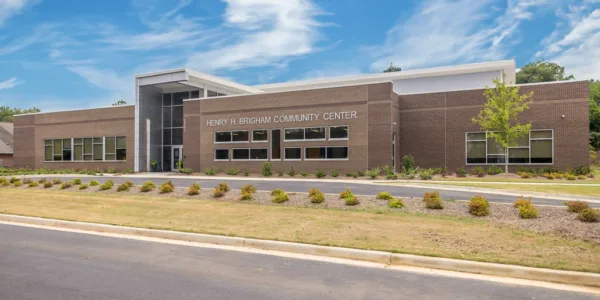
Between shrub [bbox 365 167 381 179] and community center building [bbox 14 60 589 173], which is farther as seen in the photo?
community center building [bbox 14 60 589 173]

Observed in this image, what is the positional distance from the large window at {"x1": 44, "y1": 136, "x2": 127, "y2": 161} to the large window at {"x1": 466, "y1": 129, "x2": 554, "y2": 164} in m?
29.3

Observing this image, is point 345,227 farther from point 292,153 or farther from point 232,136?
point 232,136

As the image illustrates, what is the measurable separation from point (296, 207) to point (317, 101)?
1890 cm

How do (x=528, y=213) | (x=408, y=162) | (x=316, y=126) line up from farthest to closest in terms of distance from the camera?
(x=316, y=126) → (x=408, y=162) → (x=528, y=213)

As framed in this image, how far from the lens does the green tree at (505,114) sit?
27406mm

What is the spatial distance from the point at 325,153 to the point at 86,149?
2473cm

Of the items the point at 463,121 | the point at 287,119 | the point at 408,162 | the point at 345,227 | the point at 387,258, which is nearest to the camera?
the point at 387,258

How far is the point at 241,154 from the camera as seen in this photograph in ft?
113

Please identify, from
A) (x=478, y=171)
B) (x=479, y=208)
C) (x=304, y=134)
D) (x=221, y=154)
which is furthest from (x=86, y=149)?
(x=479, y=208)

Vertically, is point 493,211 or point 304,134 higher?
point 304,134

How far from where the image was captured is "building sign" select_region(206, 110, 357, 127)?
30.5 m

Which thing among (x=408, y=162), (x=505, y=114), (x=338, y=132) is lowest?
(x=408, y=162)

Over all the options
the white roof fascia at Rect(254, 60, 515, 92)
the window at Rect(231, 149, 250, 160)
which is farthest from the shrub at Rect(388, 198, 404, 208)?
the white roof fascia at Rect(254, 60, 515, 92)

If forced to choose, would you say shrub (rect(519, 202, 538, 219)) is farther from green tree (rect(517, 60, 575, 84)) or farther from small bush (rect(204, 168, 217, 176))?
green tree (rect(517, 60, 575, 84))
